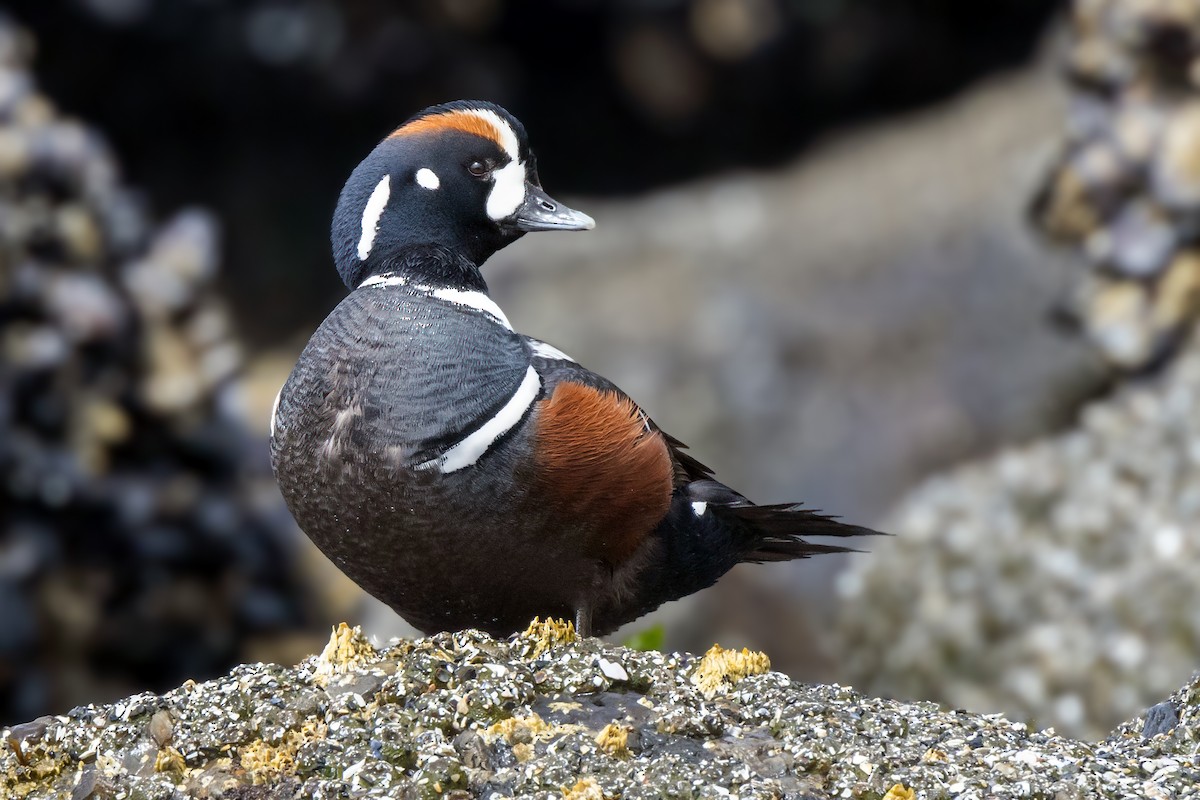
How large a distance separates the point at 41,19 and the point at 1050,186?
4848 millimetres

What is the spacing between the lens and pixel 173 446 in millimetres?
5285

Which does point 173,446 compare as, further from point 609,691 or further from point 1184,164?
point 1184,164

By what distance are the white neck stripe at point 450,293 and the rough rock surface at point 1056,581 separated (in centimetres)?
218

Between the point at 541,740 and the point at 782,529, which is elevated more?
the point at 782,529

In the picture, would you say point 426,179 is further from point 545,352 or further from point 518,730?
point 518,730

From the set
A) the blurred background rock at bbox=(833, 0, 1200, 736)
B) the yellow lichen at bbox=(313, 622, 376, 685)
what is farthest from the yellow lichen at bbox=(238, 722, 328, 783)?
the blurred background rock at bbox=(833, 0, 1200, 736)

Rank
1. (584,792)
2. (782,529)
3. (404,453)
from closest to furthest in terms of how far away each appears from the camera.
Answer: (584,792) < (404,453) < (782,529)

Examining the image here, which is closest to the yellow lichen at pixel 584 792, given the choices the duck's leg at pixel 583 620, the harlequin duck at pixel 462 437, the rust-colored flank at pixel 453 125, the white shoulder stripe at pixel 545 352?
the harlequin duck at pixel 462 437

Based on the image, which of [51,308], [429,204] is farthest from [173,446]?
[429,204]

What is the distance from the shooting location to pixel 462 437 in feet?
9.64

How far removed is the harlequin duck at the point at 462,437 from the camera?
9.61ft

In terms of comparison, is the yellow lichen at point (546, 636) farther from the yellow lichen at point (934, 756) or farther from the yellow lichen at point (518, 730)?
the yellow lichen at point (934, 756)

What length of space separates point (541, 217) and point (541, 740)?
1.57m

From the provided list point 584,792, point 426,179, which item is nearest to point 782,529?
point 426,179
